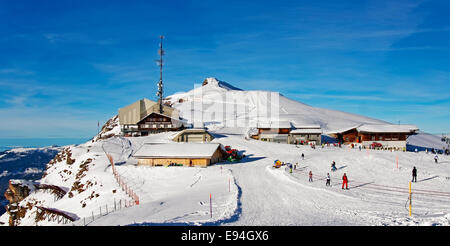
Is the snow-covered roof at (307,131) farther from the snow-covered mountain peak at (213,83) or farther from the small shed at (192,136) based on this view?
the snow-covered mountain peak at (213,83)

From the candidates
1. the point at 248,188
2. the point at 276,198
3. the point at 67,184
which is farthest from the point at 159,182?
the point at 67,184

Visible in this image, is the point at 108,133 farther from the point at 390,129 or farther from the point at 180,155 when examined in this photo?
the point at 390,129

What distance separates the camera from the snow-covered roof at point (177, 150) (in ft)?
154

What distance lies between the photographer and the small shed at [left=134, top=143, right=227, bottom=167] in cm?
4616

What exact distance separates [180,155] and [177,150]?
184 cm

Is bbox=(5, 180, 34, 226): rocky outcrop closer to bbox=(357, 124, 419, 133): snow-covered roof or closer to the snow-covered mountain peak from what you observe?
bbox=(357, 124, 419, 133): snow-covered roof

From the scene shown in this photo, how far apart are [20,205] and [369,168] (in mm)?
62566

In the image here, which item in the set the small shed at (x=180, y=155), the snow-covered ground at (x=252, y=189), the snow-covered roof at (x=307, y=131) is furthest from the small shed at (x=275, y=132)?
the small shed at (x=180, y=155)

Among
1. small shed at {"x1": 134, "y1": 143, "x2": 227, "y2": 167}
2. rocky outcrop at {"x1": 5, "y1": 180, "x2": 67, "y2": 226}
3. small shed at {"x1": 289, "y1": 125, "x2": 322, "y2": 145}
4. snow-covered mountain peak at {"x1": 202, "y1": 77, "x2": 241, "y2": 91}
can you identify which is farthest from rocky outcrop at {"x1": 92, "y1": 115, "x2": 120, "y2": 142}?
snow-covered mountain peak at {"x1": 202, "y1": 77, "x2": 241, "y2": 91}

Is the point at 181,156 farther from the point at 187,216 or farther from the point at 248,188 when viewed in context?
the point at 187,216

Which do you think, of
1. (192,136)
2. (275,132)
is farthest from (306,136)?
(192,136)

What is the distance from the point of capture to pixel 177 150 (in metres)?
48.6

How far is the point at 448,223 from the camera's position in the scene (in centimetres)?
1530
